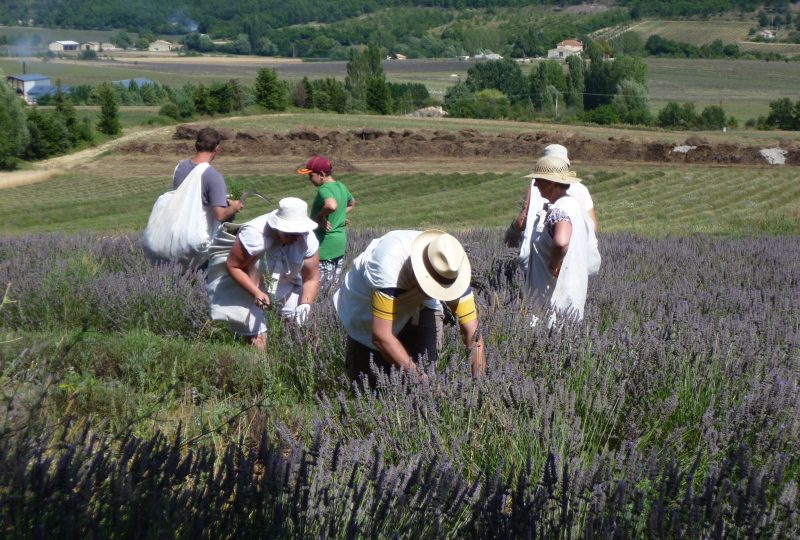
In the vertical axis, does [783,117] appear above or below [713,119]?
above

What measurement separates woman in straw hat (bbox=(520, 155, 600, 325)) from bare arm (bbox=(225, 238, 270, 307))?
5.12ft

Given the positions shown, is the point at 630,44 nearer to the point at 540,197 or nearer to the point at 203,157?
the point at 203,157

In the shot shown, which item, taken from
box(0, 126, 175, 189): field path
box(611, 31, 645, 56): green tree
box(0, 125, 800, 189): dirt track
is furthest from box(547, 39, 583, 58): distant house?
box(0, 125, 800, 189): dirt track

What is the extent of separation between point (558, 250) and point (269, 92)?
49.7 metres

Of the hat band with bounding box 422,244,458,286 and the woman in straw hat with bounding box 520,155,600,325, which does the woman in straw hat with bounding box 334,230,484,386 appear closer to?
the hat band with bounding box 422,244,458,286

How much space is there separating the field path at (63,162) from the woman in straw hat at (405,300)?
3057 cm

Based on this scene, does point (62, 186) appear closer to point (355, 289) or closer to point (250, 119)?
point (250, 119)

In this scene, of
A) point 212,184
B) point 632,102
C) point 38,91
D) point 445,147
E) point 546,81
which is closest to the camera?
point 212,184

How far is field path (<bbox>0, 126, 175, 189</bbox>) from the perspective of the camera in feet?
113

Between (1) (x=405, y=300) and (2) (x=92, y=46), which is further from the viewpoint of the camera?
(2) (x=92, y=46)

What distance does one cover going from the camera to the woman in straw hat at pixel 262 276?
602 centimetres

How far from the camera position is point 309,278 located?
6.37 m

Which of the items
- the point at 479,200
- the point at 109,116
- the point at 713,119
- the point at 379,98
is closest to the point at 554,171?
the point at 479,200

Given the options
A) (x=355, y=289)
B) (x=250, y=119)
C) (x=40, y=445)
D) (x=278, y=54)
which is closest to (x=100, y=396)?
Result: (x=355, y=289)
